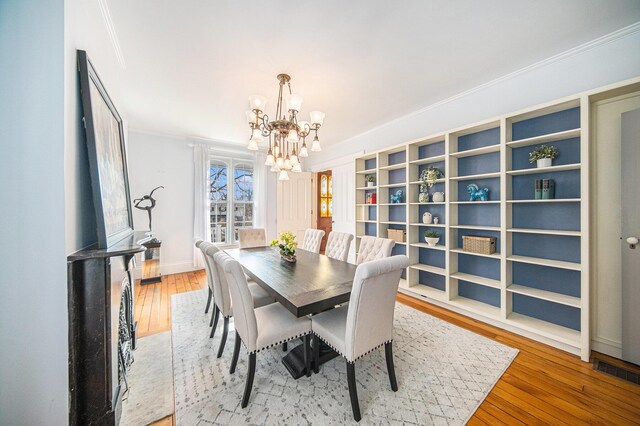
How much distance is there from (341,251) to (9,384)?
249 cm

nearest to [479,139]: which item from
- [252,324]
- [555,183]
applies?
[555,183]

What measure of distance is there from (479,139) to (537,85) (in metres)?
0.69

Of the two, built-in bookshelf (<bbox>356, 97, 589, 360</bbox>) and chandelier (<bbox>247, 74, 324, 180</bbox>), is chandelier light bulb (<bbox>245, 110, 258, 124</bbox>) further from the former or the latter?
built-in bookshelf (<bbox>356, 97, 589, 360</bbox>)

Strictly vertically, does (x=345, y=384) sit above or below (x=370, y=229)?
below

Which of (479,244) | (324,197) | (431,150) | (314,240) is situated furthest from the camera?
(324,197)

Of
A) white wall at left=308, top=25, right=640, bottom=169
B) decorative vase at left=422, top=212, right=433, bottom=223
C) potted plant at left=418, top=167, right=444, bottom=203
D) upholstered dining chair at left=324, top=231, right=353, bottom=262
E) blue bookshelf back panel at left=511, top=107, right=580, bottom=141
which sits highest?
white wall at left=308, top=25, right=640, bottom=169

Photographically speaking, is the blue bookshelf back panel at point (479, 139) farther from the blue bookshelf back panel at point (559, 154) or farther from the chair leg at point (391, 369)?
the chair leg at point (391, 369)

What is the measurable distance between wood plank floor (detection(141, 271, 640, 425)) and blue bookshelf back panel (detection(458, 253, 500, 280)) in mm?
674

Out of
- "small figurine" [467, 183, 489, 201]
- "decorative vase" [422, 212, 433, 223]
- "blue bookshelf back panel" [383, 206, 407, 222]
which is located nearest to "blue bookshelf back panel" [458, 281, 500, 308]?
"decorative vase" [422, 212, 433, 223]

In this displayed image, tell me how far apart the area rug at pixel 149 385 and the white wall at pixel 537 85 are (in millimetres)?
3637

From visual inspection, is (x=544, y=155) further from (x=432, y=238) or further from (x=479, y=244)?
(x=432, y=238)

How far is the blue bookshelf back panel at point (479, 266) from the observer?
2.76 metres

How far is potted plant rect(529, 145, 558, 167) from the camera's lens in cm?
223

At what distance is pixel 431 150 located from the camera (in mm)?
3410
